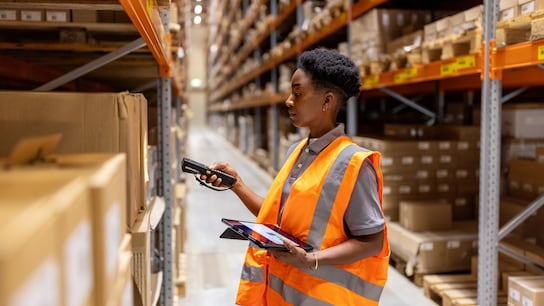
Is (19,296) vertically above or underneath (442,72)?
underneath

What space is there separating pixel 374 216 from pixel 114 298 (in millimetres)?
1062

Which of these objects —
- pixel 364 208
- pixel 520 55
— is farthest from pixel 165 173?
pixel 520 55

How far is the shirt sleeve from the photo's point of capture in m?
1.85

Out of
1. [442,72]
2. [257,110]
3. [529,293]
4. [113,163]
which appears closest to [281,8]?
[257,110]

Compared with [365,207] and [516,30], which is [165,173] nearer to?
[365,207]

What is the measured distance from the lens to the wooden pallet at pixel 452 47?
3.38 metres

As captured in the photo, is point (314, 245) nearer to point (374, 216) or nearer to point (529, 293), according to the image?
point (374, 216)

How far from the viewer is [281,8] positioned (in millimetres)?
9391

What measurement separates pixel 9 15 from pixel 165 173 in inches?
41.4

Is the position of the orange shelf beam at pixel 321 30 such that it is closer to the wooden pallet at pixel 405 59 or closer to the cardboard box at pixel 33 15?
the wooden pallet at pixel 405 59

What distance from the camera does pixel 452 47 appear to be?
142 inches

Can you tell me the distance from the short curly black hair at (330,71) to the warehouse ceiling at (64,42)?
2.51 feet

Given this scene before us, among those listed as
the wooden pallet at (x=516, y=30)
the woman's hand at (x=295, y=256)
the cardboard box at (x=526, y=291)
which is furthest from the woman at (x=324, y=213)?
the cardboard box at (x=526, y=291)

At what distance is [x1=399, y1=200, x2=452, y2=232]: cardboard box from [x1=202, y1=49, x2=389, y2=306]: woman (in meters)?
2.78
